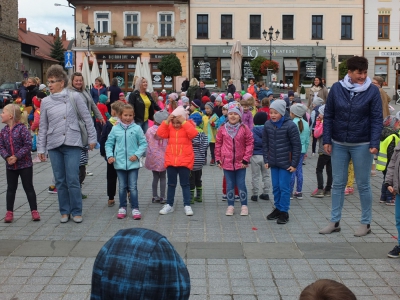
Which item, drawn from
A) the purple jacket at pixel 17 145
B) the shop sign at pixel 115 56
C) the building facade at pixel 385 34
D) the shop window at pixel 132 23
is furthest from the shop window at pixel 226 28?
the purple jacket at pixel 17 145

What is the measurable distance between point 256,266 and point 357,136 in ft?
6.63

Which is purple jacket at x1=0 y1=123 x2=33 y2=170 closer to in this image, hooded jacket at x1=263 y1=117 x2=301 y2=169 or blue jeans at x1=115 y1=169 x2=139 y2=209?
blue jeans at x1=115 y1=169 x2=139 y2=209

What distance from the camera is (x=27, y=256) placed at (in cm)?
604

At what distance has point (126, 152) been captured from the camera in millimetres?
7996

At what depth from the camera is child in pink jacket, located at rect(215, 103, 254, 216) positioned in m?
8.17

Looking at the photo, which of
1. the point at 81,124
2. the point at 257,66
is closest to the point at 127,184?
the point at 81,124

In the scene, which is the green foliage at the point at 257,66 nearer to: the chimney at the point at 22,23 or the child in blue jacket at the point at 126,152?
the child in blue jacket at the point at 126,152

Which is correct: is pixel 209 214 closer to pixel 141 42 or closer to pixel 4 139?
pixel 4 139

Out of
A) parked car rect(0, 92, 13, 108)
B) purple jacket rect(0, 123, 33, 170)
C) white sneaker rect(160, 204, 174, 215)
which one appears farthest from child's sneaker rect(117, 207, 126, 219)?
parked car rect(0, 92, 13, 108)

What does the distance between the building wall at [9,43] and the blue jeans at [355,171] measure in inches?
2063

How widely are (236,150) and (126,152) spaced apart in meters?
1.57

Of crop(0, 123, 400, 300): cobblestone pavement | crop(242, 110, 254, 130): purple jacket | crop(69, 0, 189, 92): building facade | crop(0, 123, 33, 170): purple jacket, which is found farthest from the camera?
crop(69, 0, 189, 92): building facade

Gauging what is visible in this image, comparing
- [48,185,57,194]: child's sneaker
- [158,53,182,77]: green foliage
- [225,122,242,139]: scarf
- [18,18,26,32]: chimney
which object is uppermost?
[18,18,26,32]: chimney

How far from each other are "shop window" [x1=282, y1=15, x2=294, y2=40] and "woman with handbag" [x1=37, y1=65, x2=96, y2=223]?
4014 centimetres
